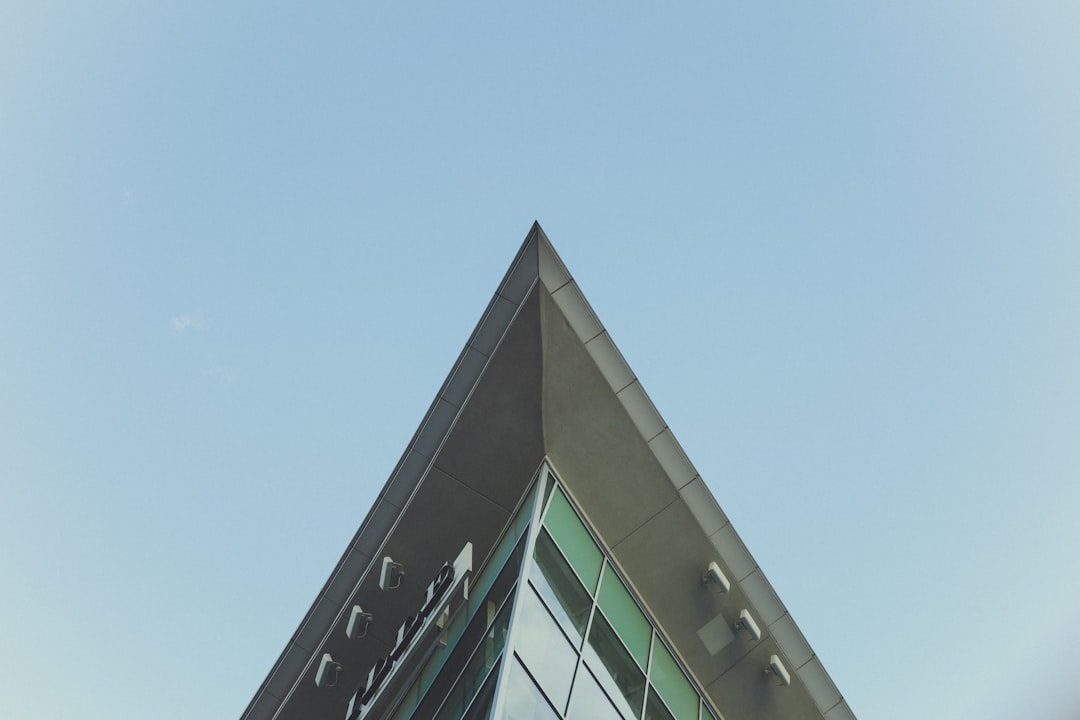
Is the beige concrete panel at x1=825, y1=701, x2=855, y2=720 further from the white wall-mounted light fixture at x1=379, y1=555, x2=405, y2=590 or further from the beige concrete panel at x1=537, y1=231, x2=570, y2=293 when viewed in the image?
the beige concrete panel at x1=537, y1=231, x2=570, y2=293

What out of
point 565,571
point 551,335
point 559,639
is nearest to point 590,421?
point 551,335

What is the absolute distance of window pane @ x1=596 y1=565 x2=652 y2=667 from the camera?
19.8 m

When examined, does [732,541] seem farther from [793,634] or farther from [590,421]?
[590,421]

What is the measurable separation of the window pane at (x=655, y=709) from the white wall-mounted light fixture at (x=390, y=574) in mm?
5410

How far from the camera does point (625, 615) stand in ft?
67.2

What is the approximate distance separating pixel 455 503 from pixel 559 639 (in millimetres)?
5031

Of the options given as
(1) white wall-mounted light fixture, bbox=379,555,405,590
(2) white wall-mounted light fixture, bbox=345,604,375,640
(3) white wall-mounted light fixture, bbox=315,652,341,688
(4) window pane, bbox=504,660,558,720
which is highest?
(1) white wall-mounted light fixture, bbox=379,555,405,590

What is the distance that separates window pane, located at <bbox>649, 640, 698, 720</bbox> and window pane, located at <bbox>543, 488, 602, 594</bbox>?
1919 millimetres

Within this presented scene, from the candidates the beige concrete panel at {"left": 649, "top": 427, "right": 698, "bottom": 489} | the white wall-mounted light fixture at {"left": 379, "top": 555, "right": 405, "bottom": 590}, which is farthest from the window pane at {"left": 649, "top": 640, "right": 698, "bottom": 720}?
the white wall-mounted light fixture at {"left": 379, "top": 555, "right": 405, "bottom": 590}

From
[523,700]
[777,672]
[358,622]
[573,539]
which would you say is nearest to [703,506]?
[573,539]

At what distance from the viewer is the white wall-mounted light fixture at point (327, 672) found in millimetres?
21797

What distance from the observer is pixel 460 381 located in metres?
21.5

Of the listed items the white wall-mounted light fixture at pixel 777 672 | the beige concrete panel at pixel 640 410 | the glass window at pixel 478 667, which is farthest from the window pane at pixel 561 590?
the white wall-mounted light fixture at pixel 777 672

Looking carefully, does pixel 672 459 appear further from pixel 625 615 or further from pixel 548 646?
pixel 548 646
